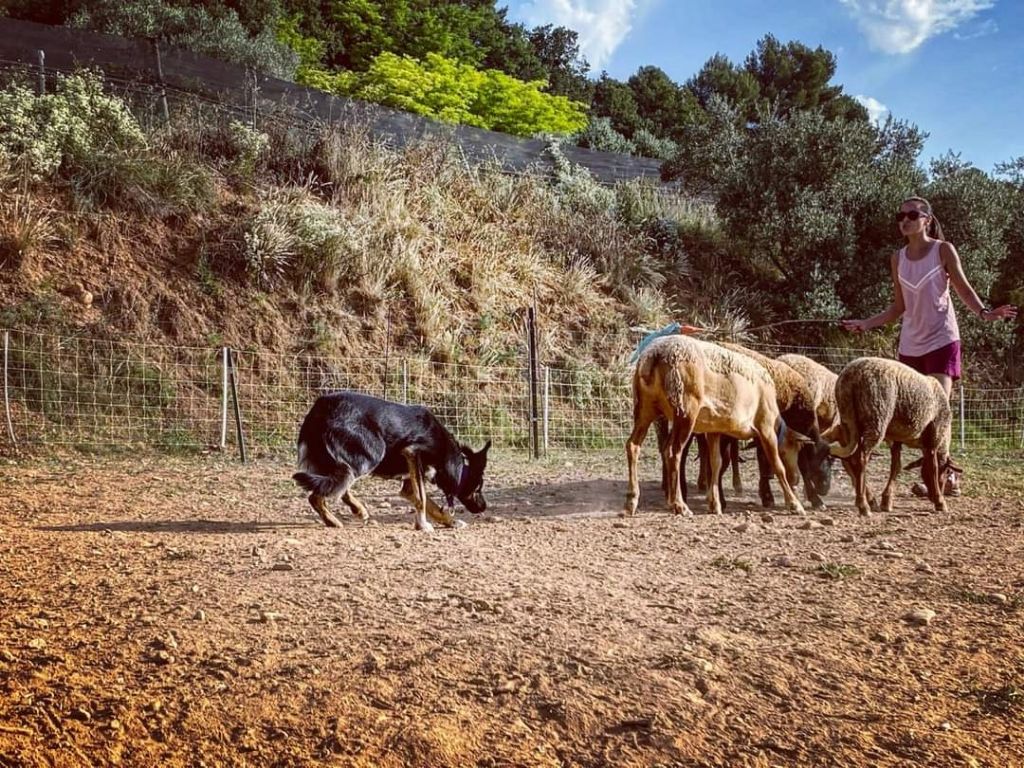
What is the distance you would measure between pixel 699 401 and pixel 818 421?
1.81 meters

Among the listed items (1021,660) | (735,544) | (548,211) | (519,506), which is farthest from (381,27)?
(1021,660)

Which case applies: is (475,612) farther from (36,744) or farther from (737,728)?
(36,744)

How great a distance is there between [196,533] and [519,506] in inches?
109

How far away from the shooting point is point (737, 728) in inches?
93.4

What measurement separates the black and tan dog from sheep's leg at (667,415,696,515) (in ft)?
5.00

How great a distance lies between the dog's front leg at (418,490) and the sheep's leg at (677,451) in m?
2.00

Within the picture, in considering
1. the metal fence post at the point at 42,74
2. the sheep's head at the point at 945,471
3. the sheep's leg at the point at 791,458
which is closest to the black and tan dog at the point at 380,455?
the sheep's leg at the point at 791,458

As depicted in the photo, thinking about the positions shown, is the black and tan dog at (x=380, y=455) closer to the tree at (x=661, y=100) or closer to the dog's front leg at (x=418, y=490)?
the dog's front leg at (x=418, y=490)

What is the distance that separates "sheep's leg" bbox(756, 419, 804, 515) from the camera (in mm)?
6707

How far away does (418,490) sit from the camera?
18.7 ft

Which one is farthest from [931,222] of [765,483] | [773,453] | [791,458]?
[765,483]

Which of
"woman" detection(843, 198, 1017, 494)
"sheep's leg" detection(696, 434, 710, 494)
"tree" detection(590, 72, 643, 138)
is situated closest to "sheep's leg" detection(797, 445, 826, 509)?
"sheep's leg" detection(696, 434, 710, 494)

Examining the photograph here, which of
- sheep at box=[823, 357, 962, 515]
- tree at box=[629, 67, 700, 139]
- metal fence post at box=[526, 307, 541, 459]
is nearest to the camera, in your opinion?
sheep at box=[823, 357, 962, 515]

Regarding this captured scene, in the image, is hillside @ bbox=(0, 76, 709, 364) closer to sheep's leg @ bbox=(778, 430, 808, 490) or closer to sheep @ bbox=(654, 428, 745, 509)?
sheep @ bbox=(654, 428, 745, 509)
